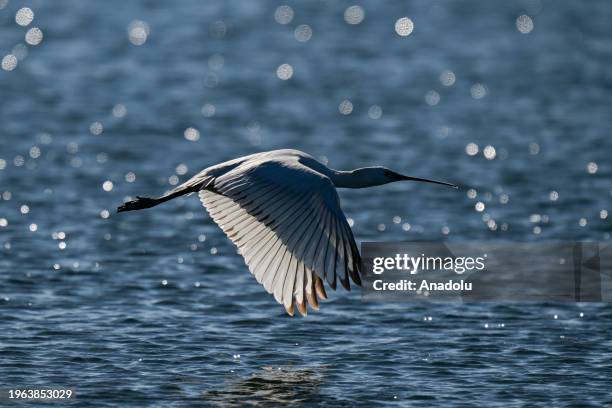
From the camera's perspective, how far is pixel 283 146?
21141 millimetres

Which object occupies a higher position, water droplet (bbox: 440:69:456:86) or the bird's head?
water droplet (bbox: 440:69:456:86)

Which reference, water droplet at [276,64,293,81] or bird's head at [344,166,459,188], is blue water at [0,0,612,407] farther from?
bird's head at [344,166,459,188]

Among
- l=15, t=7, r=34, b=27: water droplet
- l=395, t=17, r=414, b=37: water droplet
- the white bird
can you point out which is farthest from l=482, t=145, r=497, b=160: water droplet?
l=15, t=7, r=34, b=27: water droplet

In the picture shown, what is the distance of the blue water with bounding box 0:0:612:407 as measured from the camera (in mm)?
11031

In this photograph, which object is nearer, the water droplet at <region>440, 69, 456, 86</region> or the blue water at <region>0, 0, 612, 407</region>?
the blue water at <region>0, 0, 612, 407</region>

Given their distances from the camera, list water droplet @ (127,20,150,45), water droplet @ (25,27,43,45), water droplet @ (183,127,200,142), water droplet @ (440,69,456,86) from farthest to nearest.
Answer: water droplet @ (127,20,150,45)
water droplet @ (25,27,43,45)
water droplet @ (440,69,456,86)
water droplet @ (183,127,200,142)

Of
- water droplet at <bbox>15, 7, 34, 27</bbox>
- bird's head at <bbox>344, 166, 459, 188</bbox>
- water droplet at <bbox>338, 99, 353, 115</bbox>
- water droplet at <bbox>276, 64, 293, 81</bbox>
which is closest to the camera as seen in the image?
bird's head at <bbox>344, 166, 459, 188</bbox>

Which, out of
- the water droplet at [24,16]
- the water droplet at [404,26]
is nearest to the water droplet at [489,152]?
the water droplet at [404,26]

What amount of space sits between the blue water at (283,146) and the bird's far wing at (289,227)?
30.3 inches

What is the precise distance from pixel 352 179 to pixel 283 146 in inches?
368

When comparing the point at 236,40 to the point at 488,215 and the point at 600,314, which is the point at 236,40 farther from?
the point at 600,314

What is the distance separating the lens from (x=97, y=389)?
410 inches

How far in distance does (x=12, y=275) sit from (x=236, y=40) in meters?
17.9

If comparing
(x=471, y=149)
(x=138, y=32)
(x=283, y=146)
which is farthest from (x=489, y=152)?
(x=138, y=32)
